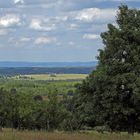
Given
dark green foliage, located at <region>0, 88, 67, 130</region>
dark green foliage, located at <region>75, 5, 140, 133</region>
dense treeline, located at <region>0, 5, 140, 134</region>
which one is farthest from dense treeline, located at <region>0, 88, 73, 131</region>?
dark green foliage, located at <region>75, 5, 140, 133</region>

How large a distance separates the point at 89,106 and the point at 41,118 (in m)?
65.6

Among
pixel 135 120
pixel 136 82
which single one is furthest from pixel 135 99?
pixel 135 120

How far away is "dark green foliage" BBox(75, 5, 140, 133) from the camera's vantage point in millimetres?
28828

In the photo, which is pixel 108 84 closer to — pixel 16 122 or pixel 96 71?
pixel 96 71

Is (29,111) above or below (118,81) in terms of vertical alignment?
below

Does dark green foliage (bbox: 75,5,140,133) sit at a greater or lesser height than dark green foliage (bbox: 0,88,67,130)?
greater

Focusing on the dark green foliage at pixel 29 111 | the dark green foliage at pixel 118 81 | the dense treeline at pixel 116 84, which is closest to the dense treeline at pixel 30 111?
the dark green foliage at pixel 29 111

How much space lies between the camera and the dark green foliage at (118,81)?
94.6 ft

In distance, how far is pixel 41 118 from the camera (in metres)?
96.6

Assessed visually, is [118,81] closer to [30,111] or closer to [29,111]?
[29,111]

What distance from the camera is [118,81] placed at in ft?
94.4

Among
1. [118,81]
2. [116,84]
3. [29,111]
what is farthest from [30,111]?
[118,81]

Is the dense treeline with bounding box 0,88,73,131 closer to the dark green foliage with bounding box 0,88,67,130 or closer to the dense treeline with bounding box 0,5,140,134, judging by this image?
the dark green foliage with bounding box 0,88,67,130

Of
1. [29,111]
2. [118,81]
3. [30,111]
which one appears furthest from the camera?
[30,111]
